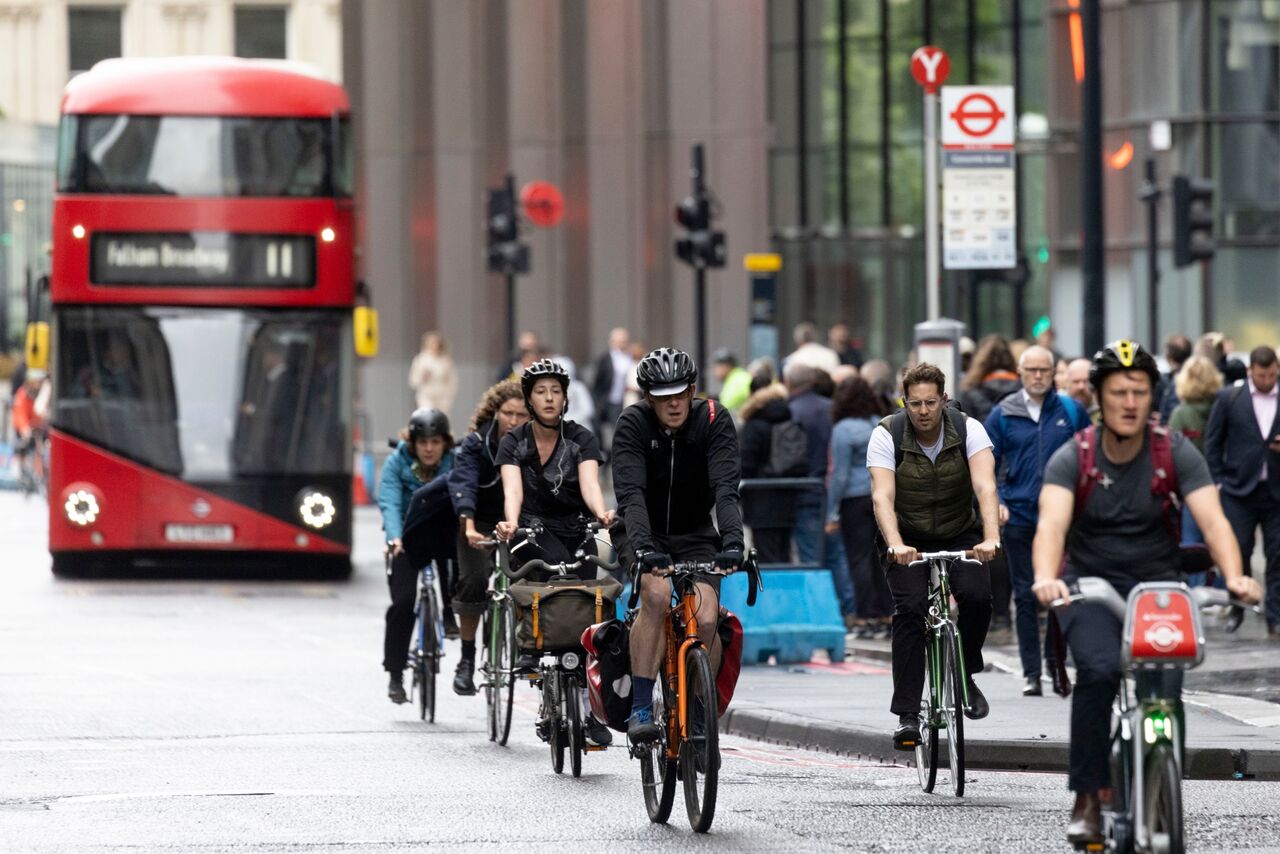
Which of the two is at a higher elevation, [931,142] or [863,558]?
[931,142]

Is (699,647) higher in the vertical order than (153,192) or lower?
lower

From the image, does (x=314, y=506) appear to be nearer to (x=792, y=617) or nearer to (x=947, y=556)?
(x=792, y=617)

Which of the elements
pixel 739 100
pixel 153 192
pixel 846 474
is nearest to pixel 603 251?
pixel 739 100

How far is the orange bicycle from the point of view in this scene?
8.48 meters

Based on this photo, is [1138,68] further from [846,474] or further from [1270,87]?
[846,474]

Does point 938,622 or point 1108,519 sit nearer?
point 1108,519

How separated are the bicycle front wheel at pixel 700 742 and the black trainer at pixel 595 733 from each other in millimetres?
1586

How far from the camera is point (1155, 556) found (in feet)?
23.9

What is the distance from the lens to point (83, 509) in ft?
67.7

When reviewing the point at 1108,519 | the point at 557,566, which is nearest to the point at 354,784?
the point at 557,566

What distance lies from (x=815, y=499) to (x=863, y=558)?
2.44 feet

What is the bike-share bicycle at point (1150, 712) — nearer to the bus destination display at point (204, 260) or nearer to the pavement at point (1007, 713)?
the pavement at point (1007, 713)

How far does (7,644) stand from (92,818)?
7491 millimetres

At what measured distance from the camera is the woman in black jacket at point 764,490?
54.0ft
